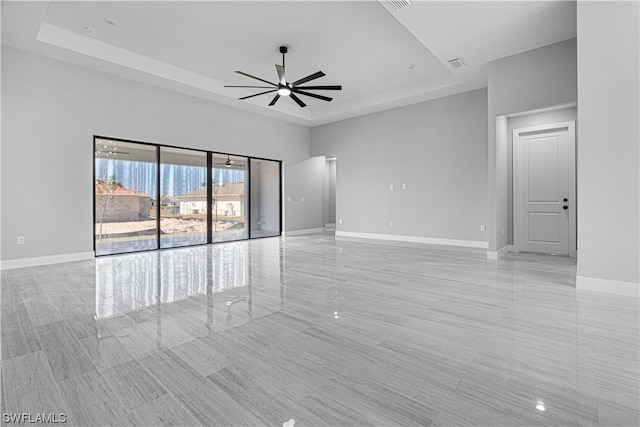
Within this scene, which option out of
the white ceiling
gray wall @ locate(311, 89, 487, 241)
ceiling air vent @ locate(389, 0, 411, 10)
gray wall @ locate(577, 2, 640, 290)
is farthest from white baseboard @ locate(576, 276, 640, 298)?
ceiling air vent @ locate(389, 0, 411, 10)

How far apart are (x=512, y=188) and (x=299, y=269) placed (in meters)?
4.48

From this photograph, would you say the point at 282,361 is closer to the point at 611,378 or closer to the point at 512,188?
the point at 611,378

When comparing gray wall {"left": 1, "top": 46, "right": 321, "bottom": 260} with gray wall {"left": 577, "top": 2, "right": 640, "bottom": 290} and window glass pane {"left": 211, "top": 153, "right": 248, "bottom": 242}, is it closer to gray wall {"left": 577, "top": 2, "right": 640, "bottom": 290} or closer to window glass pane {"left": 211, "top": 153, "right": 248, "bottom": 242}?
window glass pane {"left": 211, "top": 153, "right": 248, "bottom": 242}

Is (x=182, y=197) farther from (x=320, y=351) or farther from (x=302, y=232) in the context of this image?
(x=320, y=351)

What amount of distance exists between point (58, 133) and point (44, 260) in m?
2.07

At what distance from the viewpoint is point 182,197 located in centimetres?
692

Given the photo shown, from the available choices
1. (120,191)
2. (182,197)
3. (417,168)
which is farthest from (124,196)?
(417,168)

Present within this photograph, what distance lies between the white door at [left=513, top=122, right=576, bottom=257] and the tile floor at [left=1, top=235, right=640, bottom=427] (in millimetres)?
2041

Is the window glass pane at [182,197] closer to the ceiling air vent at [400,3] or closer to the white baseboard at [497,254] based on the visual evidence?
the ceiling air vent at [400,3]

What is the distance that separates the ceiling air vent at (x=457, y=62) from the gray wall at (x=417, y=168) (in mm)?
1387

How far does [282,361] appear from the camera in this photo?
188cm

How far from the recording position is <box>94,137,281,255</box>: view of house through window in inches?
231

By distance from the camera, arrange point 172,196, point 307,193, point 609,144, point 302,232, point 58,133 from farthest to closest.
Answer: point 307,193 → point 302,232 → point 172,196 → point 58,133 → point 609,144

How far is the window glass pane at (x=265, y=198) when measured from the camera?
Answer: 8438mm
